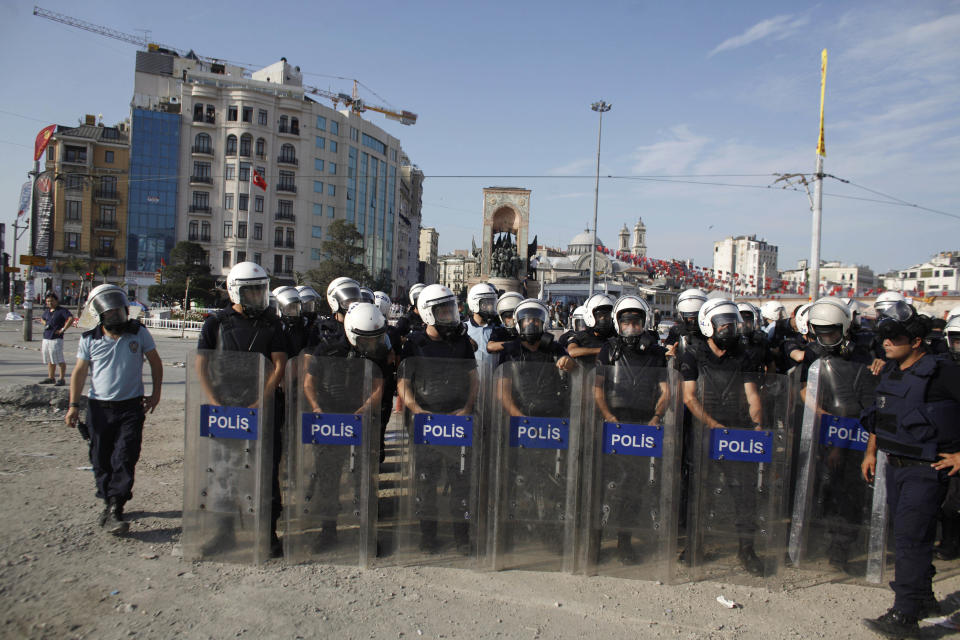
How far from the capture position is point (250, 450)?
13.6 ft

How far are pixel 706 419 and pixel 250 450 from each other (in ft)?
10.2

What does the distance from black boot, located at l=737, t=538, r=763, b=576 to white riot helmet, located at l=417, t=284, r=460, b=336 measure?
8.36 feet

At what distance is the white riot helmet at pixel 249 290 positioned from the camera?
4.63 meters

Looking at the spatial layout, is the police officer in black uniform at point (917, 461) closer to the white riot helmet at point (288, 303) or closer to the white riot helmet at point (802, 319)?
the white riot helmet at point (802, 319)

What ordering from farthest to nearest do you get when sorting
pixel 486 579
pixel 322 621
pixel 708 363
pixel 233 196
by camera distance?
pixel 233 196
pixel 708 363
pixel 486 579
pixel 322 621

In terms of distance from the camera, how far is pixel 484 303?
22.7 feet

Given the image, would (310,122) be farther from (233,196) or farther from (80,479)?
(80,479)

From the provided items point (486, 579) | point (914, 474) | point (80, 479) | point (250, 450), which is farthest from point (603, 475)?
point (80, 479)

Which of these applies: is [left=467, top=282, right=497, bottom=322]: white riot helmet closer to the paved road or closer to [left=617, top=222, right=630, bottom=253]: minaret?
the paved road

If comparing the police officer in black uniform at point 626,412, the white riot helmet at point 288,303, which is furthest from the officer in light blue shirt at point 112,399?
the police officer in black uniform at point 626,412

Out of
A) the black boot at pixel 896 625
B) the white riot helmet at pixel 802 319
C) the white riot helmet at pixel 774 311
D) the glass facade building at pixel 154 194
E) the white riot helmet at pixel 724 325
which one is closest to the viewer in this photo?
the black boot at pixel 896 625

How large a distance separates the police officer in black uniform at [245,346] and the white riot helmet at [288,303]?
1.93 meters

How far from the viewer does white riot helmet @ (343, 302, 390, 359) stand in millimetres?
4457

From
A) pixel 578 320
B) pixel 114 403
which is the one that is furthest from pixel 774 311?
pixel 114 403
